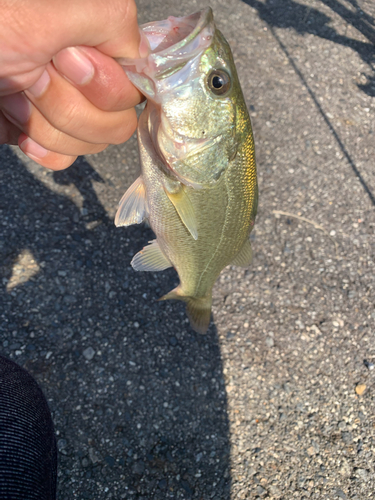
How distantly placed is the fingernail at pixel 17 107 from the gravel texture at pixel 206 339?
1484 mm

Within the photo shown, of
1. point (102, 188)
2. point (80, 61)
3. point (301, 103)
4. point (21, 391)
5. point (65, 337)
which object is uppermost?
point (80, 61)

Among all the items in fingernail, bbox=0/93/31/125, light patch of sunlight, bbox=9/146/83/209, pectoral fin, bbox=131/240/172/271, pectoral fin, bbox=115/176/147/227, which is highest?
fingernail, bbox=0/93/31/125

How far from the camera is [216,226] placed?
167cm

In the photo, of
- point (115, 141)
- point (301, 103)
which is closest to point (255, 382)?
point (115, 141)

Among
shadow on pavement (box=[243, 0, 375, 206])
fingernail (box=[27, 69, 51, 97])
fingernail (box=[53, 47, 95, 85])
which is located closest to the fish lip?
fingernail (box=[53, 47, 95, 85])

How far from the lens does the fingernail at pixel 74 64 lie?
1130 millimetres

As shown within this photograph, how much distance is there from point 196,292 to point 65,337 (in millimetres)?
1126

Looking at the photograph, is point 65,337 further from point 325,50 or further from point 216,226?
point 325,50

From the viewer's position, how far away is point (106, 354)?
255 centimetres

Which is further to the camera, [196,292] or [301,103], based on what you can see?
[301,103]

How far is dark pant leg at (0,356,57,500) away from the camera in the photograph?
3.95 ft

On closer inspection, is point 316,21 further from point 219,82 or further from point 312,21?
point 219,82

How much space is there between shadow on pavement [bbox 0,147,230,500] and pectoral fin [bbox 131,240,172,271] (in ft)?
3.23

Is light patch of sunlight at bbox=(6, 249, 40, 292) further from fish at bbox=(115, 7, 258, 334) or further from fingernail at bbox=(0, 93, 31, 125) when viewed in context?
fingernail at bbox=(0, 93, 31, 125)
